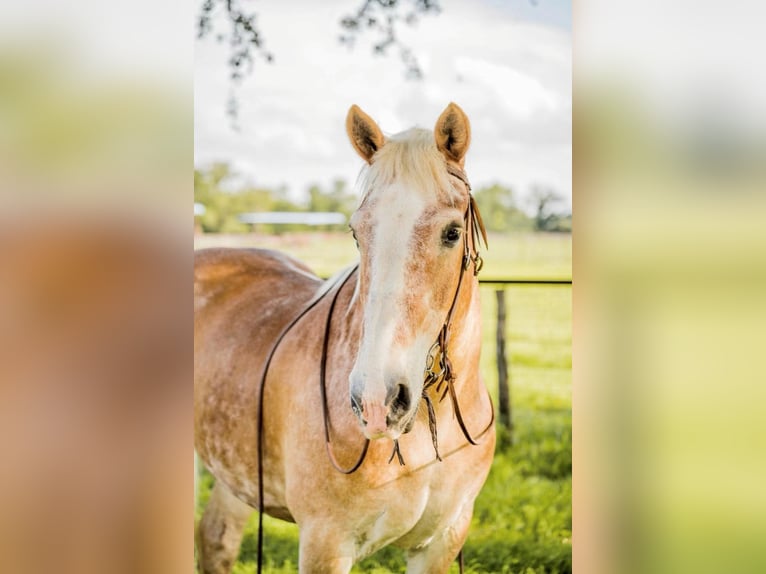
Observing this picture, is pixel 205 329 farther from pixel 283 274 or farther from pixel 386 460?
pixel 386 460

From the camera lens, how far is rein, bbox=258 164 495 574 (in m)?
1.58

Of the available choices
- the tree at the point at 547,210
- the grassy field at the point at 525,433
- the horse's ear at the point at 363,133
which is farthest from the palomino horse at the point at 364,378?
the tree at the point at 547,210

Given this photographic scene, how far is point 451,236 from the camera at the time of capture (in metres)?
1.53

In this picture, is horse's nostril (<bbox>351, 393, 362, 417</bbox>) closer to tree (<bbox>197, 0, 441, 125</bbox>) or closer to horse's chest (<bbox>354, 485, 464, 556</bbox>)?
horse's chest (<bbox>354, 485, 464, 556</bbox>)

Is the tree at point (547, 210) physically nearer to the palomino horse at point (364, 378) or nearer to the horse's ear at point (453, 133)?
the palomino horse at point (364, 378)

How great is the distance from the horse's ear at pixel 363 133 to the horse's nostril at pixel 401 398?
1.59 ft

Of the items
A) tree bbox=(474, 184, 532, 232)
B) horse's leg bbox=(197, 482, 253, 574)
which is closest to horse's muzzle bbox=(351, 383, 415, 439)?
tree bbox=(474, 184, 532, 232)

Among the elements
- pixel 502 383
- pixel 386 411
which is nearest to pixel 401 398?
pixel 386 411

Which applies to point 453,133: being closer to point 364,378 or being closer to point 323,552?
point 364,378

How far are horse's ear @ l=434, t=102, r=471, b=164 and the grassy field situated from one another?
38cm

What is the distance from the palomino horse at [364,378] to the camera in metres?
1.47
